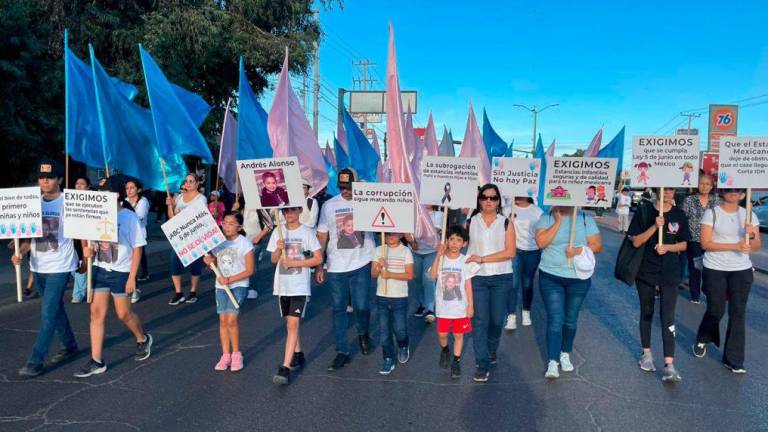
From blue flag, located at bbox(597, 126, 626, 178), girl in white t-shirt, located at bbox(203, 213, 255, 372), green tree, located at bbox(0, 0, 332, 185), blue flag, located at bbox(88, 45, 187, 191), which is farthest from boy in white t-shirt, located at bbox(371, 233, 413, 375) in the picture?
green tree, located at bbox(0, 0, 332, 185)

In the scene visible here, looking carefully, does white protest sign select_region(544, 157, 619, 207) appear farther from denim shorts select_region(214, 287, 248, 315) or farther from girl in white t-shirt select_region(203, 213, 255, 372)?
denim shorts select_region(214, 287, 248, 315)

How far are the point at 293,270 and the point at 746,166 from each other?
14.1 feet

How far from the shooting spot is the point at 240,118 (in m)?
7.11

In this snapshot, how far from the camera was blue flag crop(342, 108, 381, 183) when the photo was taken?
995cm

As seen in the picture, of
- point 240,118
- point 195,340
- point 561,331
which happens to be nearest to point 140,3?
point 240,118

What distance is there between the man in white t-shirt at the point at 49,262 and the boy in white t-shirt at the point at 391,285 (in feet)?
8.99

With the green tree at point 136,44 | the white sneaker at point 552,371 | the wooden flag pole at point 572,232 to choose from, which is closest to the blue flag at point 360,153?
the wooden flag pole at point 572,232

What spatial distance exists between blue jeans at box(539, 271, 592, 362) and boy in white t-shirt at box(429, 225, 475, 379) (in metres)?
0.69

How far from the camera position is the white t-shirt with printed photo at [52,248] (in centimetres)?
501

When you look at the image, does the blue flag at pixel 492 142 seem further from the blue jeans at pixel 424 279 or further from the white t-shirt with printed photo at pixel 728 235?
the white t-shirt with printed photo at pixel 728 235

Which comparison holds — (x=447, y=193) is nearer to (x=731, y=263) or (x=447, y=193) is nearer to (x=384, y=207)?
(x=384, y=207)

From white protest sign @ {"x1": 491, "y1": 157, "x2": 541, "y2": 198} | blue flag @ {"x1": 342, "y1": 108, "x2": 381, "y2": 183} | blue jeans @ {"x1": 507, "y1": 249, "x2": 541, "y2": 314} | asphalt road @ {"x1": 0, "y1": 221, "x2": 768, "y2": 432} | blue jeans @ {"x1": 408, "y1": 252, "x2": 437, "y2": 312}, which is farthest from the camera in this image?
blue flag @ {"x1": 342, "y1": 108, "x2": 381, "y2": 183}

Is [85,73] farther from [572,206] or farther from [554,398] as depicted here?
[554,398]

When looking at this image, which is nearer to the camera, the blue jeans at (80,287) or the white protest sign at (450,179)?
the white protest sign at (450,179)
